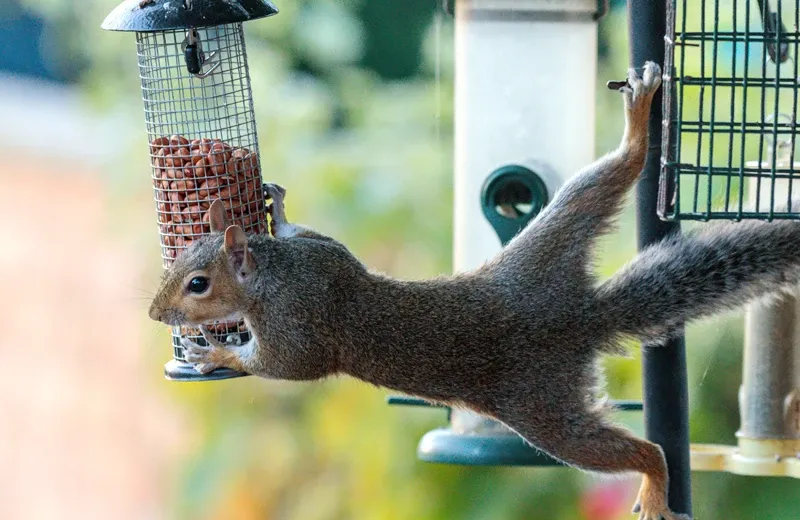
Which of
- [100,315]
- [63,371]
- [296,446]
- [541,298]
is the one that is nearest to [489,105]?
[541,298]

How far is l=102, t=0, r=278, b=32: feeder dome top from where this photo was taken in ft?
6.16

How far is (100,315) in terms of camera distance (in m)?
4.12

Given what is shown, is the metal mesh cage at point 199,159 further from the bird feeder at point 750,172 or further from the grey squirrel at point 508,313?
the bird feeder at point 750,172

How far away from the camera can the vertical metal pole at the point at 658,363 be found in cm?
205

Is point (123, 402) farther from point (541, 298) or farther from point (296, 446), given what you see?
point (541, 298)

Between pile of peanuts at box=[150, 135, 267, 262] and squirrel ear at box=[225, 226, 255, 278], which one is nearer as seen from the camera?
squirrel ear at box=[225, 226, 255, 278]

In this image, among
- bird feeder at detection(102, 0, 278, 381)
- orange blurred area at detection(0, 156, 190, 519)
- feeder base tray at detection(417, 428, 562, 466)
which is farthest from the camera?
orange blurred area at detection(0, 156, 190, 519)

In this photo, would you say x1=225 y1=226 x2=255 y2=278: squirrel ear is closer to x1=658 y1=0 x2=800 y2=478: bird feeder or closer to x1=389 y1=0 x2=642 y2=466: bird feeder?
x1=389 y1=0 x2=642 y2=466: bird feeder

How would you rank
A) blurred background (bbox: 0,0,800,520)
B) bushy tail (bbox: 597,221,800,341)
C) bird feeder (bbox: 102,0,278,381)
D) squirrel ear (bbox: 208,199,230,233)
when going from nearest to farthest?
1. bushy tail (bbox: 597,221,800,341)
2. squirrel ear (bbox: 208,199,230,233)
3. bird feeder (bbox: 102,0,278,381)
4. blurred background (bbox: 0,0,800,520)

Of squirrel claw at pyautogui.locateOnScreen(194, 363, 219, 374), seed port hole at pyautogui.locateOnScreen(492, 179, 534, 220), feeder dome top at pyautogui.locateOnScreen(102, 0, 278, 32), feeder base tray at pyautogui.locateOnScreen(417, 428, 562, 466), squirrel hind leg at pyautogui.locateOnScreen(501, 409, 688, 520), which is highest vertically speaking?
feeder dome top at pyautogui.locateOnScreen(102, 0, 278, 32)

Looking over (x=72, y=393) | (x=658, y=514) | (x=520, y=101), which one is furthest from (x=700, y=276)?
(x=72, y=393)

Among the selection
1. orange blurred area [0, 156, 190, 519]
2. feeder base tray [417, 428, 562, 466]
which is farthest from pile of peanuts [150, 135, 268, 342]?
orange blurred area [0, 156, 190, 519]

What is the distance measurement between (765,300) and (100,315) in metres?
2.64

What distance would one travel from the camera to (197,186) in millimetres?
2215
